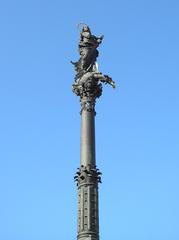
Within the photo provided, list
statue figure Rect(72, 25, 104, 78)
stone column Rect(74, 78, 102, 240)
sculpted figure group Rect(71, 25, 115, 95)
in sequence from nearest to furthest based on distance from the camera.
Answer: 1. stone column Rect(74, 78, 102, 240)
2. sculpted figure group Rect(71, 25, 115, 95)
3. statue figure Rect(72, 25, 104, 78)

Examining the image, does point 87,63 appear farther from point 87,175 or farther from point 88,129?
point 87,175

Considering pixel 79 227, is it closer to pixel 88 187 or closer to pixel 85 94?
pixel 88 187

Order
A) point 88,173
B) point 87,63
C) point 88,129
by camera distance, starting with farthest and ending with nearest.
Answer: point 87,63
point 88,129
point 88,173

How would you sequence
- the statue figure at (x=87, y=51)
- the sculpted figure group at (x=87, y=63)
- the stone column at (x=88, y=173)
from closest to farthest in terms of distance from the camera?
the stone column at (x=88, y=173) < the sculpted figure group at (x=87, y=63) < the statue figure at (x=87, y=51)

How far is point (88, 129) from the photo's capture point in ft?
98.4

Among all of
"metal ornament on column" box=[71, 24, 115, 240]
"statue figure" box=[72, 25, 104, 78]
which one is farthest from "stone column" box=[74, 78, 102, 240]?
"statue figure" box=[72, 25, 104, 78]

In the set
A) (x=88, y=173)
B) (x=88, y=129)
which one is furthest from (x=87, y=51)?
(x=88, y=173)

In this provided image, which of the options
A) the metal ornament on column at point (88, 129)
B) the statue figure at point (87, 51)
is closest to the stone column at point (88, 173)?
the metal ornament on column at point (88, 129)

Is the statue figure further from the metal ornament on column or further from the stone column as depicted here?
the stone column

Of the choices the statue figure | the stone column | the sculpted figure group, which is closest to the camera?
the stone column

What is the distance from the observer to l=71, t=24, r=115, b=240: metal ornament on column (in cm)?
2736

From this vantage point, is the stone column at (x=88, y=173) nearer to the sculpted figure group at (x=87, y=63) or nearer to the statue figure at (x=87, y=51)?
the sculpted figure group at (x=87, y=63)

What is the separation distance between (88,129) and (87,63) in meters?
4.07

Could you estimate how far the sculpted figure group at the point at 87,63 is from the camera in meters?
31.2
